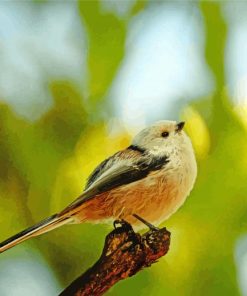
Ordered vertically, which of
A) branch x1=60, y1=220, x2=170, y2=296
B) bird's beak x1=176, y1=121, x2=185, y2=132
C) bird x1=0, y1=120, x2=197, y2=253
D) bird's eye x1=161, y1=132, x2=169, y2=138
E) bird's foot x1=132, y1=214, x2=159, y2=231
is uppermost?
bird's beak x1=176, y1=121, x2=185, y2=132

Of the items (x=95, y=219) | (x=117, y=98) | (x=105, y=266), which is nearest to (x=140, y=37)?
(x=117, y=98)

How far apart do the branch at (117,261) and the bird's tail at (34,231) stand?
120 millimetres

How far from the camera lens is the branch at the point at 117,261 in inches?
43.3

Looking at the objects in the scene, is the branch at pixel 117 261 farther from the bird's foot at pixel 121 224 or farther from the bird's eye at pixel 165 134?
the bird's eye at pixel 165 134

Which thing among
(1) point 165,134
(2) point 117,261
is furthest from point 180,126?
(2) point 117,261

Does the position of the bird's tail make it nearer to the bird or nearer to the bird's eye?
the bird

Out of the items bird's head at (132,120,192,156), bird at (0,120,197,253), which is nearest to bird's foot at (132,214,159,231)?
bird at (0,120,197,253)

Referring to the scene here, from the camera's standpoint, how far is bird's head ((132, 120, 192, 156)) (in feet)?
4.03

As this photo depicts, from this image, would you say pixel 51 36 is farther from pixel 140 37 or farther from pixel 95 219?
pixel 95 219

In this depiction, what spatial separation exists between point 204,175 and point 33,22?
0.47 m

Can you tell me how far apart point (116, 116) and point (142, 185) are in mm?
207

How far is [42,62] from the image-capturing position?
1395 millimetres

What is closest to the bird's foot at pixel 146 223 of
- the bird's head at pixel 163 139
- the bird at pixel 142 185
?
the bird at pixel 142 185

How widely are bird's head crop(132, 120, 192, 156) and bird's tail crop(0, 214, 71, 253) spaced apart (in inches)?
7.8
